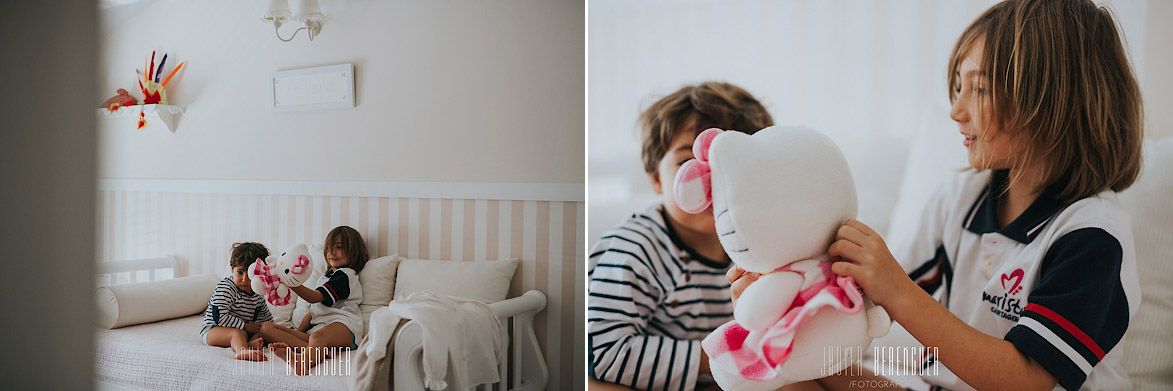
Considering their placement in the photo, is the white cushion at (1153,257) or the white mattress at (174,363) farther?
the white mattress at (174,363)

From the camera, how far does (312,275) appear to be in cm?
156

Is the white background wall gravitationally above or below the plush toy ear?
above

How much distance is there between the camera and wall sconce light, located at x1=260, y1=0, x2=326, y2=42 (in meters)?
1.57

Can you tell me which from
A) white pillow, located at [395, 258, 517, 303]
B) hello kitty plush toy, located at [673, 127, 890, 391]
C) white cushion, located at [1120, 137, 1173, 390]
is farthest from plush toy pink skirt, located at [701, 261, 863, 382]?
white cushion, located at [1120, 137, 1173, 390]

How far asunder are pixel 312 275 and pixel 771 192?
104cm

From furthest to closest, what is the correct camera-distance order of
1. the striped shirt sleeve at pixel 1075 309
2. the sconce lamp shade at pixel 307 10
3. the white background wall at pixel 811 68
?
the sconce lamp shade at pixel 307 10
the white background wall at pixel 811 68
the striped shirt sleeve at pixel 1075 309

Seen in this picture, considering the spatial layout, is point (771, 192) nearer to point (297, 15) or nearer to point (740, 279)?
point (740, 279)

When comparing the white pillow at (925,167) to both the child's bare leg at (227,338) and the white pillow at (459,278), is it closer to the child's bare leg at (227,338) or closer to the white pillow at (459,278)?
the white pillow at (459,278)

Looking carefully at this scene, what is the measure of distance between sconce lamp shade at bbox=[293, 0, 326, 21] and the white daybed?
2.32 ft

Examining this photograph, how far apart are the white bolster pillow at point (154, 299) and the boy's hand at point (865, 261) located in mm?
1372

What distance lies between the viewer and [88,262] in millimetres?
1208

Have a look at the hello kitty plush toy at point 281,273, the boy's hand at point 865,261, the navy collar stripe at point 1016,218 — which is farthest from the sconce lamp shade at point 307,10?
the navy collar stripe at point 1016,218

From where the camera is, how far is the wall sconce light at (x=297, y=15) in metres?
1.57

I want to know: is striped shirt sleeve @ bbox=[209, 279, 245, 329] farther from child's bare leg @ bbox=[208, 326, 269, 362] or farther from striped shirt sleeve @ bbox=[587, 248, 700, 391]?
striped shirt sleeve @ bbox=[587, 248, 700, 391]
